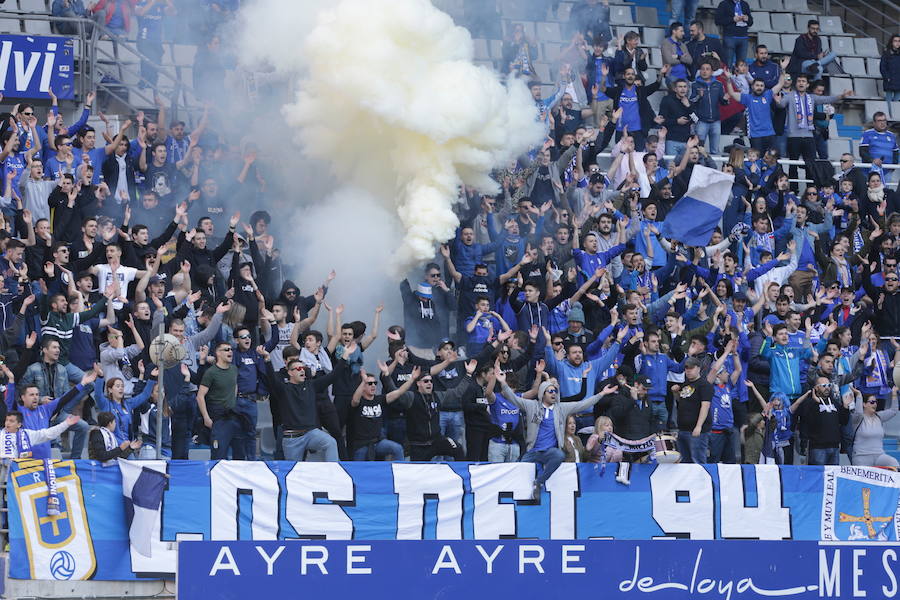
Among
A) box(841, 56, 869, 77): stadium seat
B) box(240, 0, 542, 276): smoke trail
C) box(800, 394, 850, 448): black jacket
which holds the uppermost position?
box(841, 56, 869, 77): stadium seat

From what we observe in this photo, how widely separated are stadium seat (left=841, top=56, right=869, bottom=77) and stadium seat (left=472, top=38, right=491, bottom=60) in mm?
6566

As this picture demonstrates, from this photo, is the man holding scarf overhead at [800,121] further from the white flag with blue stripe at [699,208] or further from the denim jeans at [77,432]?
the denim jeans at [77,432]

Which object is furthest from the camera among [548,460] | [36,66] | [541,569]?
[36,66]

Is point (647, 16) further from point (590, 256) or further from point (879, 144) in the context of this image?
point (590, 256)

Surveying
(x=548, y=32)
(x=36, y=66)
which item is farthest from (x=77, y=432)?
(x=548, y=32)

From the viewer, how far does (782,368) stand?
18.0 m

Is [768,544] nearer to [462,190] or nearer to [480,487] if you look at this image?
[480,487]

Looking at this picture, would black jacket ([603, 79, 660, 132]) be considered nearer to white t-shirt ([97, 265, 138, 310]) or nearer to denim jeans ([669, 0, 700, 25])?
denim jeans ([669, 0, 700, 25])

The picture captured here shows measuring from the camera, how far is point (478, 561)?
11180 mm

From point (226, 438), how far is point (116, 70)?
25.2 ft

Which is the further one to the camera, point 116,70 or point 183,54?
point 183,54

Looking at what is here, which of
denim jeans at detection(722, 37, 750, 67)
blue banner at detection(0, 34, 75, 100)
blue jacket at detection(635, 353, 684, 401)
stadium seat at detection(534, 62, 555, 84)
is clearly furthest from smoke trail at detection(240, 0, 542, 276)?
denim jeans at detection(722, 37, 750, 67)

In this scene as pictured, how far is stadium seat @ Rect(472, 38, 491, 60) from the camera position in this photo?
923 inches

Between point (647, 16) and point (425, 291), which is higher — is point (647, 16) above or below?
above
